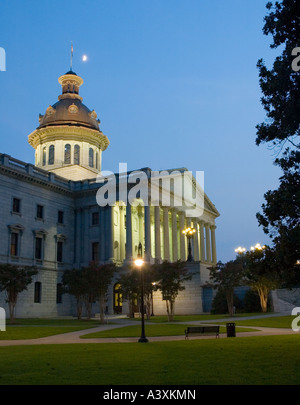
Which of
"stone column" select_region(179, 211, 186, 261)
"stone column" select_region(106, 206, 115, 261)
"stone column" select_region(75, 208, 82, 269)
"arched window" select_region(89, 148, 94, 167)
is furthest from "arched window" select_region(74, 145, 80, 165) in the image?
"stone column" select_region(179, 211, 186, 261)

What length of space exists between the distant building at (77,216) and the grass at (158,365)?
3555cm

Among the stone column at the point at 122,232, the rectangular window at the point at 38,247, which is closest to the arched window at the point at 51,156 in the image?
the stone column at the point at 122,232

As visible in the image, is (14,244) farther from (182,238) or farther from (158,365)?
(158,365)

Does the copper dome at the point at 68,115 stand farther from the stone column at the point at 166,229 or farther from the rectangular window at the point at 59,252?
the rectangular window at the point at 59,252

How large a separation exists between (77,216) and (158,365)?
169 feet

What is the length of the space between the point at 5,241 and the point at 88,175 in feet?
81.9

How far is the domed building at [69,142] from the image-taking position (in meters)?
72.9

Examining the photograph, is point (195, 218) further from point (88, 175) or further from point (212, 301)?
point (212, 301)

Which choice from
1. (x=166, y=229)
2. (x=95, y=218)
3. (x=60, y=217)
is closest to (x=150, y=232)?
(x=166, y=229)

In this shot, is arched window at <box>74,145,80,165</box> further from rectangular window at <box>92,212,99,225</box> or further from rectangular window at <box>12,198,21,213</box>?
rectangular window at <box>12,198,21,213</box>

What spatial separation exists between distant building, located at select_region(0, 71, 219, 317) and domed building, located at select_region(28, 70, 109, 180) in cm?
16

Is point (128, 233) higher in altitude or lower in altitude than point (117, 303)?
higher

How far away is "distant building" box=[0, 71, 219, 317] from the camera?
175 feet

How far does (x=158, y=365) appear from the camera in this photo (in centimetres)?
1335
